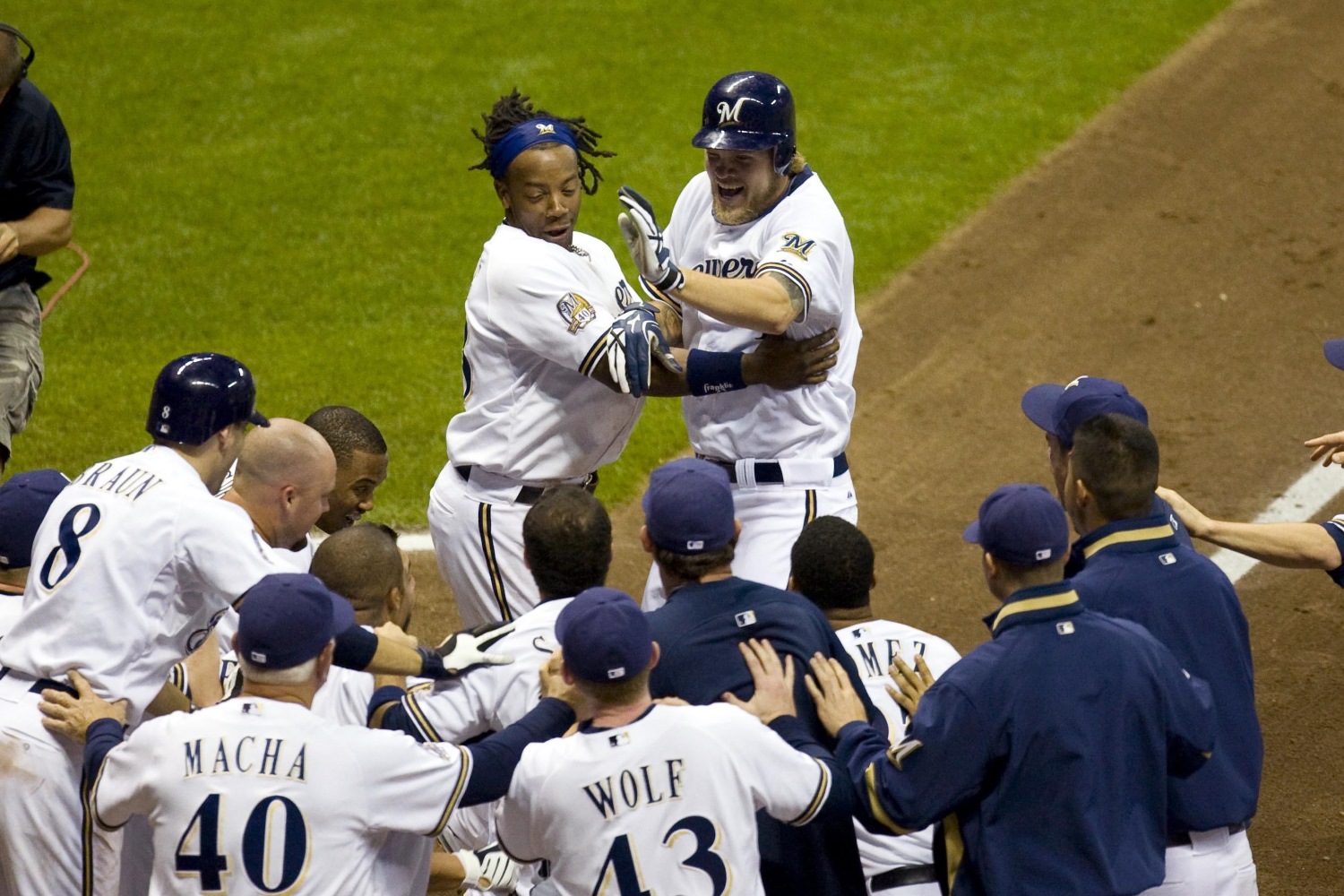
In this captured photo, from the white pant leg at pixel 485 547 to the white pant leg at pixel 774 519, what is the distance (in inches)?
16.3

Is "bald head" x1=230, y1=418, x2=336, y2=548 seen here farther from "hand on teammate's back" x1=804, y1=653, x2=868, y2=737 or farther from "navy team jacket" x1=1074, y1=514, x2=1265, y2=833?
"navy team jacket" x1=1074, y1=514, x2=1265, y2=833

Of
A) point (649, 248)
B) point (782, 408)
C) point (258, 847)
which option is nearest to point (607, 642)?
point (258, 847)

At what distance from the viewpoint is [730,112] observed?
15.9 ft

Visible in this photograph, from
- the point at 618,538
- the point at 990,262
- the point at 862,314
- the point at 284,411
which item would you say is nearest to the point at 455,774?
the point at 618,538

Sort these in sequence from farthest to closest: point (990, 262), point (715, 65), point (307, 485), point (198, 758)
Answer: point (715, 65) → point (990, 262) → point (307, 485) → point (198, 758)

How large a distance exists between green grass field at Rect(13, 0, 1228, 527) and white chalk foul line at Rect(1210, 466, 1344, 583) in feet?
9.57

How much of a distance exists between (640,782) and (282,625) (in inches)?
32.8

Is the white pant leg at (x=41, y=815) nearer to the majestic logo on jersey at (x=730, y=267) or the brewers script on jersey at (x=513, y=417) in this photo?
the brewers script on jersey at (x=513, y=417)

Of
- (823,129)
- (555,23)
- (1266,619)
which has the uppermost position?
(555,23)

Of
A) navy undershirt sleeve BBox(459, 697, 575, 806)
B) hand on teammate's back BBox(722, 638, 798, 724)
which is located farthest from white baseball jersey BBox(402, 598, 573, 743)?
hand on teammate's back BBox(722, 638, 798, 724)

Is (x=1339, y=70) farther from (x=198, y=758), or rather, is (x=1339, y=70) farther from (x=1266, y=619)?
(x=198, y=758)

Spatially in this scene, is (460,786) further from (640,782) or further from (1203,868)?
(1203,868)

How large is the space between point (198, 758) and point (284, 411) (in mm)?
5398

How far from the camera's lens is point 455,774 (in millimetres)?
3492
